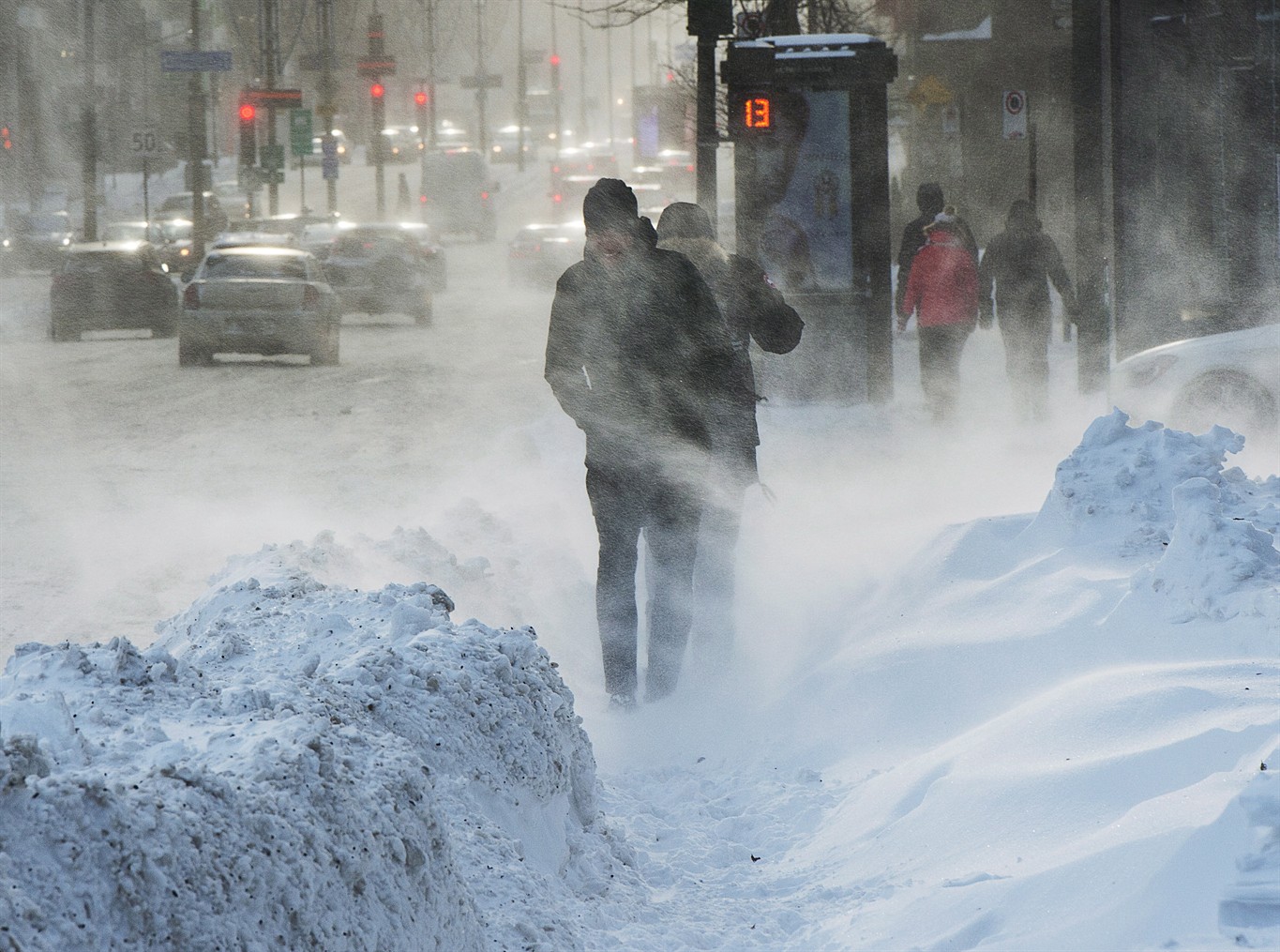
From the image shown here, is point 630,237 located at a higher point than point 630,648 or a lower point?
Answer: higher

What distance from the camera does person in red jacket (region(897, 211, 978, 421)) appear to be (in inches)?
476

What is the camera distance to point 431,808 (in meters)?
3.22

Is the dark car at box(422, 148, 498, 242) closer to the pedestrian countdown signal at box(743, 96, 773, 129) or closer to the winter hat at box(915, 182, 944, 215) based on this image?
the pedestrian countdown signal at box(743, 96, 773, 129)

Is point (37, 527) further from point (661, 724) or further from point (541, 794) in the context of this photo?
point (541, 794)

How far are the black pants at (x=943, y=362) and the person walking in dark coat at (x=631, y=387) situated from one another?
21.0 feet

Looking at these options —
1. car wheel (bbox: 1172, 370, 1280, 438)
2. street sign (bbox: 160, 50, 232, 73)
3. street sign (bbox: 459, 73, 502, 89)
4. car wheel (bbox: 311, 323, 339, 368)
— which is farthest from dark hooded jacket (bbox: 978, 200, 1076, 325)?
street sign (bbox: 459, 73, 502, 89)

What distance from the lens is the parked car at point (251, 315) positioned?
1942cm

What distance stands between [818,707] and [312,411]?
1025 centimetres

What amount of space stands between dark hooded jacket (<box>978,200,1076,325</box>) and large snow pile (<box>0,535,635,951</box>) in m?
8.15

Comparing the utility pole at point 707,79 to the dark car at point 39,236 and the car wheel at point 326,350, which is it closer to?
the car wheel at point 326,350

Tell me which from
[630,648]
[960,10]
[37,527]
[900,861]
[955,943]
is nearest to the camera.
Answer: [955,943]

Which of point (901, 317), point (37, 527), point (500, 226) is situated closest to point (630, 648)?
point (37, 527)

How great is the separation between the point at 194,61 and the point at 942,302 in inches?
935

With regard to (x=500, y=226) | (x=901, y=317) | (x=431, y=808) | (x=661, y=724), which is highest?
(x=500, y=226)
